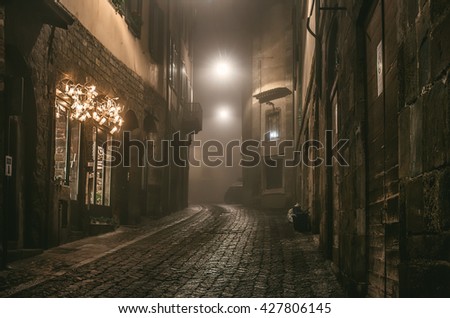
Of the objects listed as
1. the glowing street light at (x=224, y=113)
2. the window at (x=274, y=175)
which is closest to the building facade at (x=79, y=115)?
the window at (x=274, y=175)

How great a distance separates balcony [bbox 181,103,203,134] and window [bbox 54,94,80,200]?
14170 millimetres

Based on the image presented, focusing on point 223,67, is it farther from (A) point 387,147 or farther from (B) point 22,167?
(A) point 387,147

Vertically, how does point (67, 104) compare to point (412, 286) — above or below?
above

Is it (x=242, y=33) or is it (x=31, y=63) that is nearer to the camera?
(x=31, y=63)

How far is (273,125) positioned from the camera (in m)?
30.5

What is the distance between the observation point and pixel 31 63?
9594 millimetres

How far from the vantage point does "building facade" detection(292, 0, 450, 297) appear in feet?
8.64

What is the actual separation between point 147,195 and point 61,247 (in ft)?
27.2

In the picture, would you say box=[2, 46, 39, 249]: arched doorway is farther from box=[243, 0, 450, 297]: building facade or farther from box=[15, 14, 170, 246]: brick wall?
box=[243, 0, 450, 297]: building facade

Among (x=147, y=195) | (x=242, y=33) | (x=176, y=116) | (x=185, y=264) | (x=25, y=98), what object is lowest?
(x=185, y=264)

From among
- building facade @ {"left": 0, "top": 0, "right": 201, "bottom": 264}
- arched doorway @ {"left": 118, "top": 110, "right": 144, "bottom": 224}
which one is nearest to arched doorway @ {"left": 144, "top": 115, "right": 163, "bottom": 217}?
building facade @ {"left": 0, "top": 0, "right": 201, "bottom": 264}

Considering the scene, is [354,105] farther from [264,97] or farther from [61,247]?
[264,97]

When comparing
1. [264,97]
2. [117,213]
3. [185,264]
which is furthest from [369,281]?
[264,97]

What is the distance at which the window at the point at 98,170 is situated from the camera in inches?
520
